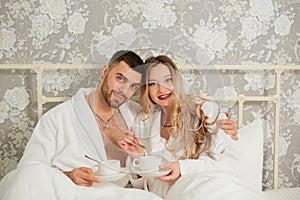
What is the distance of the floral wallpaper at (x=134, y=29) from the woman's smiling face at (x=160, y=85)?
0.17 m

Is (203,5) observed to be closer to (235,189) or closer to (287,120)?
(287,120)

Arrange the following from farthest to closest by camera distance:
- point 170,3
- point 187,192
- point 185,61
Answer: point 170,3 → point 185,61 → point 187,192

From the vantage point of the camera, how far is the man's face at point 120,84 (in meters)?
2.02

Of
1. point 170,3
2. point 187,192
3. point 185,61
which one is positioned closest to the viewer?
point 187,192

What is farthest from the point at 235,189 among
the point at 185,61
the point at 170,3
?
the point at 170,3

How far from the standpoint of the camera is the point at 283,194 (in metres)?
2.22

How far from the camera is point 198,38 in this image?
2.35m

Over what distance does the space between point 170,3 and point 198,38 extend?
0.20 m

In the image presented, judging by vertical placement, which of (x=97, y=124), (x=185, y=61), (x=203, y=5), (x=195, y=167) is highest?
(x=203, y=5)

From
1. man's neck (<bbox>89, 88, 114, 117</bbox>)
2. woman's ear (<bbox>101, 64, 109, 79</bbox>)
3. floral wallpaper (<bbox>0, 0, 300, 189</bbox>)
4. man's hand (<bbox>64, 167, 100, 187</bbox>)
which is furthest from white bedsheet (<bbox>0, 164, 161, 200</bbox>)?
floral wallpaper (<bbox>0, 0, 300, 189</bbox>)

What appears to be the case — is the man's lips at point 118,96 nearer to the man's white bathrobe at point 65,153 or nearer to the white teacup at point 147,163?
the man's white bathrobe at point 65,153

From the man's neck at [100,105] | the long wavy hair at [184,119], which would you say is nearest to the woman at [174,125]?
the long wavy hair at [184,119]

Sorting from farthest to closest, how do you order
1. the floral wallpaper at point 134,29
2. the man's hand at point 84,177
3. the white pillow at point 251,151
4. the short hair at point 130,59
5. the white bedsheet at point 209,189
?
1. the floral wallpaper at point 134,29
2. the white pillow at point 251,151
3. the short hair at point 130,59
4. the man's hand at point 84,177
5. the white bedsheet at point 209,189

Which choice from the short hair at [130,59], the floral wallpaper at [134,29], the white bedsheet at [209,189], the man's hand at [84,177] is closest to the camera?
the white bedsheet at [209,189]
